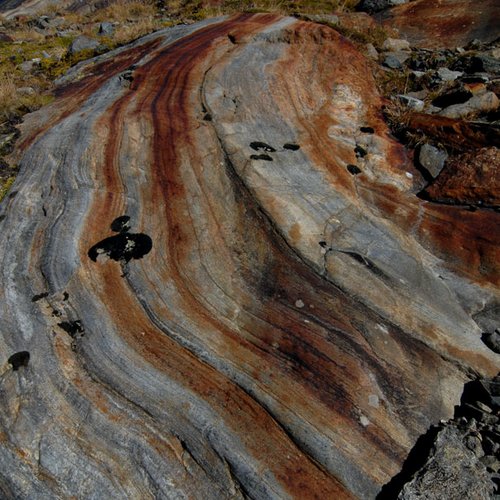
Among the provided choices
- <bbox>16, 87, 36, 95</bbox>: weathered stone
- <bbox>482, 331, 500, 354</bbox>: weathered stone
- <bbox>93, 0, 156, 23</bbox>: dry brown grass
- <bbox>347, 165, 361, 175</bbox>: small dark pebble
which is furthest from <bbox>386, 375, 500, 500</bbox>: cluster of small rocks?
<bbox>93, 0, 156, 23</bbox>: dry brown grass

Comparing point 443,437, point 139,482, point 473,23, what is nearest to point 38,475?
point 139,482

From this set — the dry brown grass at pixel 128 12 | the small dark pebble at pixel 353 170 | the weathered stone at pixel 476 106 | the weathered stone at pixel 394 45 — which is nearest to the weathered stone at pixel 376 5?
the weathered stone at pixel 394 45

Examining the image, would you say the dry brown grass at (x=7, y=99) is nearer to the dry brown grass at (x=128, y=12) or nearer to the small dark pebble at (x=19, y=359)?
the small dark pebble at (x=19, y=359)

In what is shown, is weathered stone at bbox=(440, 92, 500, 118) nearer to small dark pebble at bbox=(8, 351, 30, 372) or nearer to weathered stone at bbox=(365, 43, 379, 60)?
weathered stone at bbox=(365, 43, 379, 60)

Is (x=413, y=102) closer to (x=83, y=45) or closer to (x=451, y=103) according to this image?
(x=451, y=103)

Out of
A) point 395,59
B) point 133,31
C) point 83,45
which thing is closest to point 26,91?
point 83,45

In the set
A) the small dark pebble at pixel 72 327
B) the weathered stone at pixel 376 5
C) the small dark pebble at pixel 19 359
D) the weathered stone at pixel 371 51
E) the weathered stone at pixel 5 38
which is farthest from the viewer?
the weathered stone at pixel 5 38
